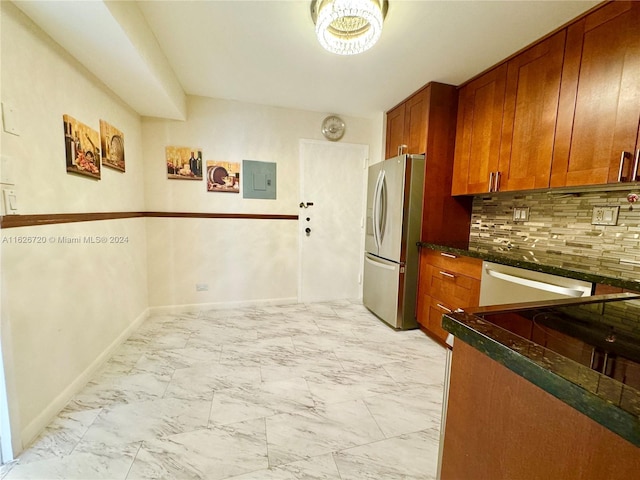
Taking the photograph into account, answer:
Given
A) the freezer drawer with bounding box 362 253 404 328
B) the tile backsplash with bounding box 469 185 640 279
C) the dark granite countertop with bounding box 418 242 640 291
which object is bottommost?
the freezer drawer with bounding box 362 253 404 328

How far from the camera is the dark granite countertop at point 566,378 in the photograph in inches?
13.3

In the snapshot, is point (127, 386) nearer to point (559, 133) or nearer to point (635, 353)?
point (635, 353)

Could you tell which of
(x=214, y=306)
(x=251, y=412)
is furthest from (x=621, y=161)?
(x=214, y=306)

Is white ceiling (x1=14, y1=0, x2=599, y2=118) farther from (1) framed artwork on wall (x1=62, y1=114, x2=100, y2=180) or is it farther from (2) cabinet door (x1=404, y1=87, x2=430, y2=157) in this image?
(1) framed artwork on wall (x1=62, y1=114, x2=100, y2=180)

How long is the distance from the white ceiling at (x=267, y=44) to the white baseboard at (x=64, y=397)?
1.97 meters

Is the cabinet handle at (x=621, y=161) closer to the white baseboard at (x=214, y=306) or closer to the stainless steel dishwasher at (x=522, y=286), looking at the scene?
the stainless steel dishwasher at (x=522, y=286)

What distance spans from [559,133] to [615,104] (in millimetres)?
268

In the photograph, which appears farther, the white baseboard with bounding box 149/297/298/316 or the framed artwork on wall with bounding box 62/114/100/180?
the white baseboard with bounding box 149/297/298/316

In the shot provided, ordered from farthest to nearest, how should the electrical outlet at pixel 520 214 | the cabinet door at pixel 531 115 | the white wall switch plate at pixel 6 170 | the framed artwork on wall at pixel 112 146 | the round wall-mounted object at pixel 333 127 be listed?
the round wall-mounted object at pixel 333 127 → the electrical outlet at pixel 520 214 → the framed artwork on wall at pixel 112 146 → the cabinet door at pixel 531 115 → the white wall switch plate at pixel 6 170


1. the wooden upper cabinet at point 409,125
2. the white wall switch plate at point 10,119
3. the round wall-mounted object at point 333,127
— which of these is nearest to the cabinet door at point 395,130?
the wooden upper cabinet at point 409,125

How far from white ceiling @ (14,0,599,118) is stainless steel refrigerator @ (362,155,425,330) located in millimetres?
778

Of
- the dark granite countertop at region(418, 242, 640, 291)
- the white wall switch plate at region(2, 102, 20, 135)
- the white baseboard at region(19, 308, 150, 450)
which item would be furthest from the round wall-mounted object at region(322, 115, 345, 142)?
the white baseboard at region(19, 308, 150, 450)

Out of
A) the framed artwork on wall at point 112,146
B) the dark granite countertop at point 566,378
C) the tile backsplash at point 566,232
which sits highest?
the framed artwork on wall at point 112,146

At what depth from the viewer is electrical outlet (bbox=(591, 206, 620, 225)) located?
1.65 m
